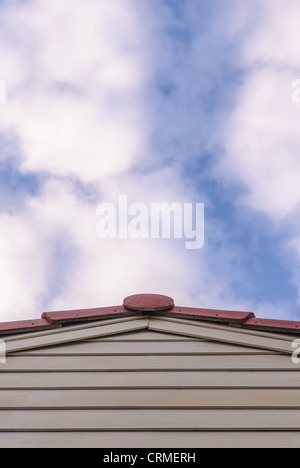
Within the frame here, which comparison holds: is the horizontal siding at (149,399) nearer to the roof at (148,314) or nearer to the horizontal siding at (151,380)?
the horizontal siding at (151,380)

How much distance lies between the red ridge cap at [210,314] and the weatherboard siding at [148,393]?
242 mm

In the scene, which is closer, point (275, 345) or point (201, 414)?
point (201, 414)

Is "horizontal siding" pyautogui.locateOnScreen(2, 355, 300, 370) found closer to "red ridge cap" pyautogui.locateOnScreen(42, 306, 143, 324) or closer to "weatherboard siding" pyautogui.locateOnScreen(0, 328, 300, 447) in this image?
"weatherboard siding" pyautogui.locateOnScreen(0, 328, 300, 447)

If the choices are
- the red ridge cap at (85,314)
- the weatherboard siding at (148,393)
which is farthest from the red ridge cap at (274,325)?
the red ridge cap at (85,314)

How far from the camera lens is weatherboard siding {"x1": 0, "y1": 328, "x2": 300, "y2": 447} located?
7.59ft

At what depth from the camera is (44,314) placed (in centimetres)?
388

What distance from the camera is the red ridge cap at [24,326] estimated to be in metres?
3.58

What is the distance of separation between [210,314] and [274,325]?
58 cm

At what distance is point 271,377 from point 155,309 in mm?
1291

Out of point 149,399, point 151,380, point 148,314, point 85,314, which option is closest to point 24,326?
point 85,314

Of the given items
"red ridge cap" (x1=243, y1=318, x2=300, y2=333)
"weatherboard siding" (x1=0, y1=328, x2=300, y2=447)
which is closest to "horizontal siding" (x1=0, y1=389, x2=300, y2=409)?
"weatherboard siding" (x1=0, y1=328, x2=300, y2=447)

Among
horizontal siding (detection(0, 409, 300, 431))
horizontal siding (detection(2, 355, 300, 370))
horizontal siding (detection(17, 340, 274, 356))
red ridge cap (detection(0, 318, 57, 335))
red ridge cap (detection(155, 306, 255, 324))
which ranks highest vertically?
red ridge cap (detection(155, 306, 255, 324))
